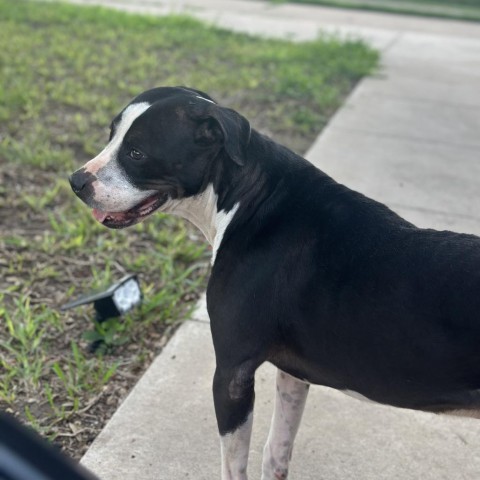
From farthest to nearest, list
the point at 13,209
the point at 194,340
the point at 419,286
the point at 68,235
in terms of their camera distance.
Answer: the point at 13,209 → the point at 68,235 → the point at 194,340 → the point at 419,286

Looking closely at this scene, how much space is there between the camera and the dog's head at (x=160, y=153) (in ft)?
9.00

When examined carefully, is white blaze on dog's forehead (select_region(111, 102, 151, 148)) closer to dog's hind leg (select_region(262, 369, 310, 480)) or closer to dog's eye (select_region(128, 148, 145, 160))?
dog's eye (select_region(128, 148, 145, 160))

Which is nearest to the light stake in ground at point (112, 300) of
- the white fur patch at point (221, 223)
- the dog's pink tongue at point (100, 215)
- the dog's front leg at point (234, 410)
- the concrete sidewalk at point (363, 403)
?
the concrete sidewalk at point (363, 403)

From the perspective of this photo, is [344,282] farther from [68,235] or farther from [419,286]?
[68,235]

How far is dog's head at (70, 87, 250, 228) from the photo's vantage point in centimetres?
274

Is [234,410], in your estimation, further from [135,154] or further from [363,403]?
[363,403]

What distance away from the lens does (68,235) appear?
4.89 m

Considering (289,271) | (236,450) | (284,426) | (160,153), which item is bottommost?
(284,426)

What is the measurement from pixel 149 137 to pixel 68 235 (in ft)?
7.56

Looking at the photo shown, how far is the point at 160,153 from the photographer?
8.97 ft

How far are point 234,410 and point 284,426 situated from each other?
0.40 meters

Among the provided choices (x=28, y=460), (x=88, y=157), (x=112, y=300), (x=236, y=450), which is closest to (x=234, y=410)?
(x=236, y=450)

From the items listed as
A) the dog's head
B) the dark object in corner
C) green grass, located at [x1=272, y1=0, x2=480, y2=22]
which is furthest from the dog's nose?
green grass, located at [x1=272, y1=0, x2=480, y2=22]

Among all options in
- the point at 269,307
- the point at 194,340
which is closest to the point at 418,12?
the point at 194,340
